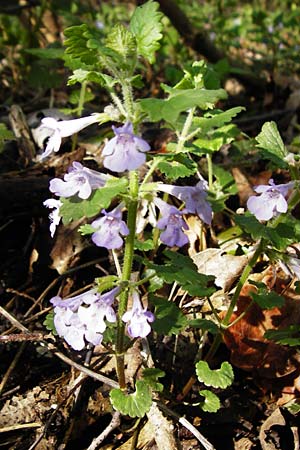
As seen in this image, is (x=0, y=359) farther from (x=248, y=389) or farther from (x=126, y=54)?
(x=126, y=54)

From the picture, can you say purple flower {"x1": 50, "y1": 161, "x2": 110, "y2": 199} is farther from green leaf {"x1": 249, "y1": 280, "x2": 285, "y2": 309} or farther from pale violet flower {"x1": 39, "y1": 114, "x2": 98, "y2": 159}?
green leaf {"x1": 249, "y1": 280, "x2": 285, "y2": 309}

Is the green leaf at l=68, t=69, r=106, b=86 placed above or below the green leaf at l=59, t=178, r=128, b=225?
above

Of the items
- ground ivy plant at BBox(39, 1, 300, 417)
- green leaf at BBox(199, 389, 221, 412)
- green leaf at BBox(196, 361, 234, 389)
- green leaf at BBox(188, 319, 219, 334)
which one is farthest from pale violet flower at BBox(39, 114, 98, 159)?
green leaf at BBox(199, 389, 221, 412)

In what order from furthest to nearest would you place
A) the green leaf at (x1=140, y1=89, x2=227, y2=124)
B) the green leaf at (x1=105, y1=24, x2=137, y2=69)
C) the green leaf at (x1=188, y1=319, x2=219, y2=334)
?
the green leaf at (x1=188, y1=319, x2=219, y2=334) < the green leaf at (x1=105, y1=24, x2=137, y2=69) < the green leaf at (x1=140, y1=89, x2=227, y2=124)

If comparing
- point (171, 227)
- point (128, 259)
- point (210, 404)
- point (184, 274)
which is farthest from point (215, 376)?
point (171, 227)

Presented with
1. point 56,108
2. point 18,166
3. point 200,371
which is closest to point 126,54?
point 200,371

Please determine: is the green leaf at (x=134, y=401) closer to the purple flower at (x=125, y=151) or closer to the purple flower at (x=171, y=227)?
the purple flower at (x=171, y=227)
